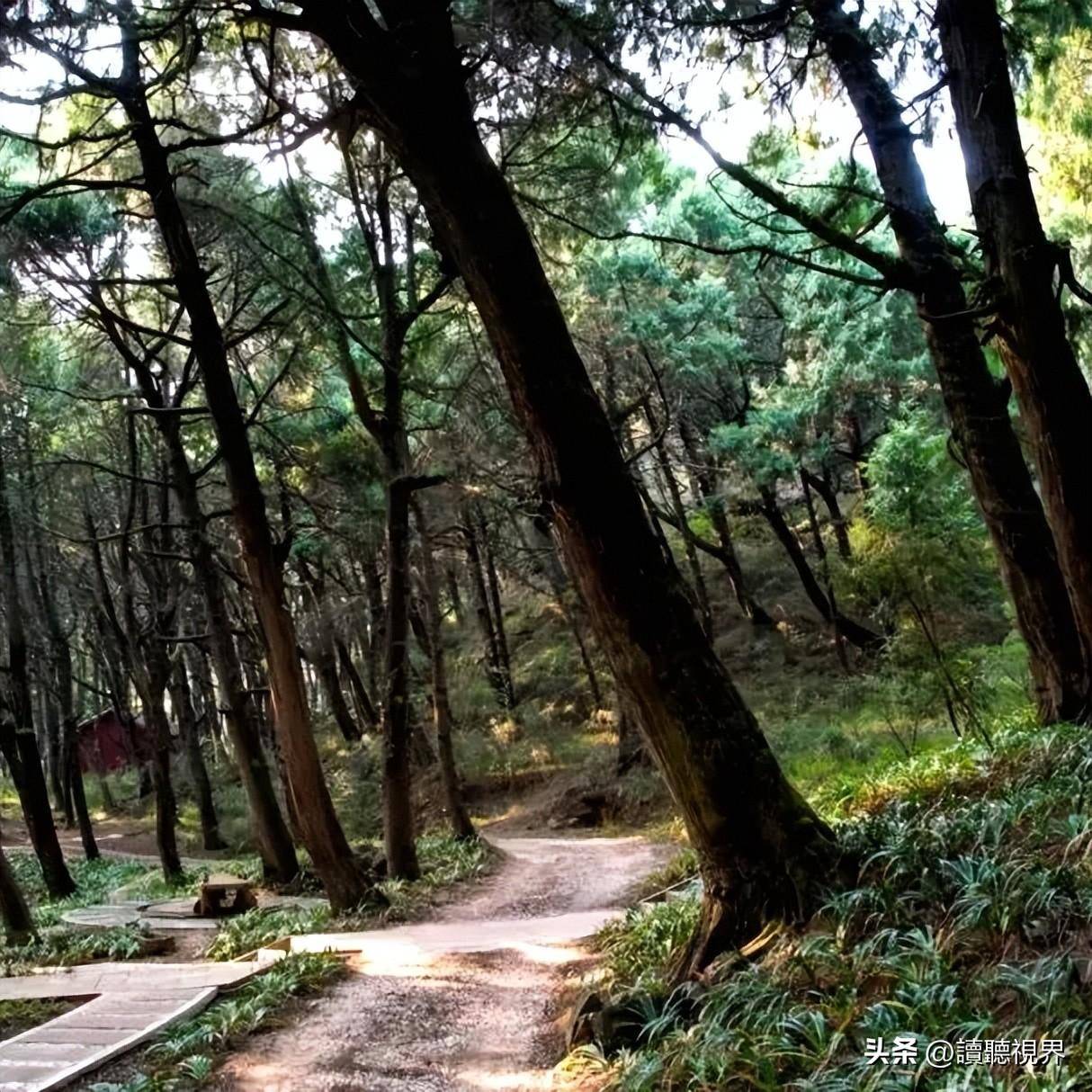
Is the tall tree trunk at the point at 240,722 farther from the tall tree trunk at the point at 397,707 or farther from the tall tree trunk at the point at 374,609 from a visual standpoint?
the tall tree trunk at the point at 374,609

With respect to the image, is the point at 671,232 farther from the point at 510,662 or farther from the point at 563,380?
the point at 510,662

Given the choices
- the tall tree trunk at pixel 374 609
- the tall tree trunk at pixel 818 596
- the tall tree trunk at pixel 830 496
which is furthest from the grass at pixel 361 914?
the tall tree trunk at pixel 830 496

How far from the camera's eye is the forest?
4.95 metres

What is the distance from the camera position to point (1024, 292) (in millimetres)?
5637

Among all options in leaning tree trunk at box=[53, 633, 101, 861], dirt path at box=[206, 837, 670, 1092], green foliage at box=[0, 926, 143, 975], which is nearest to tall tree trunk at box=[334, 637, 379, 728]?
leaning tree trunk at box=[53, 633, 101, 861]

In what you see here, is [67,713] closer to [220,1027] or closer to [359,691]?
[359,691]

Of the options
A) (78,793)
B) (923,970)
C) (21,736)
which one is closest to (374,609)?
(78,793)

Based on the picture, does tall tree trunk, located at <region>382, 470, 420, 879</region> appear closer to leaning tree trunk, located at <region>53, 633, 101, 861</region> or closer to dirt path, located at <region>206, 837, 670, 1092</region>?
dirt path, located at <region>206, 837, 670, 1092</region>

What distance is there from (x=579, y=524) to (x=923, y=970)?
2587 millimetres

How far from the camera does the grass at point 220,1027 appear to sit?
16.5 feet

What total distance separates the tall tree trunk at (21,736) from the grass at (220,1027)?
7088 mm

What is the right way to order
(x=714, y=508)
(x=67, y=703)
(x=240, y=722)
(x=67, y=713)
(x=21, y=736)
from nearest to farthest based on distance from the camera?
1. (x=21, y=736)
2. (x=240, y=722)
3. (x=67, y=703)
4. (x=67, y=713)
5. (x=714, y=508)

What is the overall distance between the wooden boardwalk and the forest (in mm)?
49

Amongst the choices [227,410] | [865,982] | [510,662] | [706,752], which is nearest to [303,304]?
[227,410]
